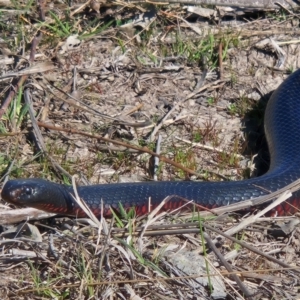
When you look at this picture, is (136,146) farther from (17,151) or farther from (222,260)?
(222,260)

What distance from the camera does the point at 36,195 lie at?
4.52 m

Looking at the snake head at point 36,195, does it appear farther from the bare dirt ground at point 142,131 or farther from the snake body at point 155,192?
the bare dirt ground at point 142,131

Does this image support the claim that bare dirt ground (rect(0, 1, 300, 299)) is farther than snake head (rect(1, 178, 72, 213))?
No

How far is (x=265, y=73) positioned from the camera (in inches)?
256

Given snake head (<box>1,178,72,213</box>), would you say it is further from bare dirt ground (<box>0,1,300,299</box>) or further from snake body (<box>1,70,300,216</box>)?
bare dirt ground (<box>0,1,300,299</box>)

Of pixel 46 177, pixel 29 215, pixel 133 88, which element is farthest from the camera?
pixel 133 88

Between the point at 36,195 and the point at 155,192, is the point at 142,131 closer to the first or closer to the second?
the point at 155,192

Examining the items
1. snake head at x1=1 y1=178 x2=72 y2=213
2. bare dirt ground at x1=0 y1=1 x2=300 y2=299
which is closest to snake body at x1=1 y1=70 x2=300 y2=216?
snake head at x1=1 y1=178 x2=72 y2=213

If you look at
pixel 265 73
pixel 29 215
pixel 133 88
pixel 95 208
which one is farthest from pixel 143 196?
pixel 265 73

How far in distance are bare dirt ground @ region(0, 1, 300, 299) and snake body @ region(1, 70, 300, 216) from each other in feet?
0.47

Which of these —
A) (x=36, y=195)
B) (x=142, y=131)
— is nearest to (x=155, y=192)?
(x=36, y=195)

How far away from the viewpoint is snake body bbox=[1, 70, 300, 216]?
455 centimetres

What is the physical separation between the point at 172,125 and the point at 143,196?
3.66 ft

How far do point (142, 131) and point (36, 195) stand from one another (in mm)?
1521
